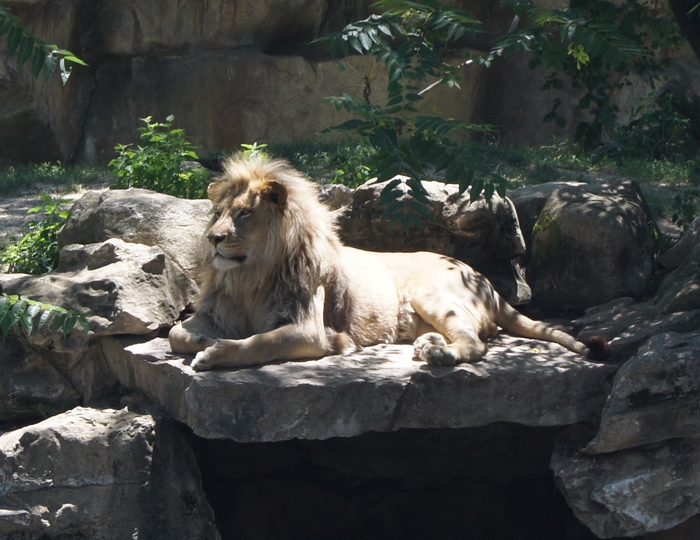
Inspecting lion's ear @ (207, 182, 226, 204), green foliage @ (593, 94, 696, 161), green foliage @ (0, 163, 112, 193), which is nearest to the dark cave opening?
lion's ear @ (207, 182, 226, 204)

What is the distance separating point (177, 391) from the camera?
477cm

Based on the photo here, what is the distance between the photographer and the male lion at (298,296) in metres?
4.96

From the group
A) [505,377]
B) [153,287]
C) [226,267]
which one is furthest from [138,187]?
[505,377]

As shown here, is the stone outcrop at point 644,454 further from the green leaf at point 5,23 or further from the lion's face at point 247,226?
the green leaf at point 5,23

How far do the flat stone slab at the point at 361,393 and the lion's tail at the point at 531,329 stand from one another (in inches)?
7.7

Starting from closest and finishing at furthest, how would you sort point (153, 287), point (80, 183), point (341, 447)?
1. point (153, 287)
2. point (341, 447)
3. point (80, 183)

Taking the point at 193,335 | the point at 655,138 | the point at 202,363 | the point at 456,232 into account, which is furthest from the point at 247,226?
the point at 655,138

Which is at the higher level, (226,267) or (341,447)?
(226,267)

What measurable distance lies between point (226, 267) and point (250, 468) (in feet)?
4.72

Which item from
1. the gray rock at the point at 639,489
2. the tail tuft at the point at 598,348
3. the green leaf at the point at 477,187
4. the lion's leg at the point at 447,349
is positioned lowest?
the gray rock at the point at 639,489

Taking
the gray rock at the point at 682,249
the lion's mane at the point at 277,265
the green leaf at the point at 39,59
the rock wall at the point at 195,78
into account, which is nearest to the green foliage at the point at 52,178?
the rock wall at the point at 195,78

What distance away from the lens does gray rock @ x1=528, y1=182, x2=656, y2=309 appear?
6.12 metres

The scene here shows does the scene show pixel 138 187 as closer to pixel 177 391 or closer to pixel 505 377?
pixel 177 391

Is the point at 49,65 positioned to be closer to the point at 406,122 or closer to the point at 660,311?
the point at 406,122
